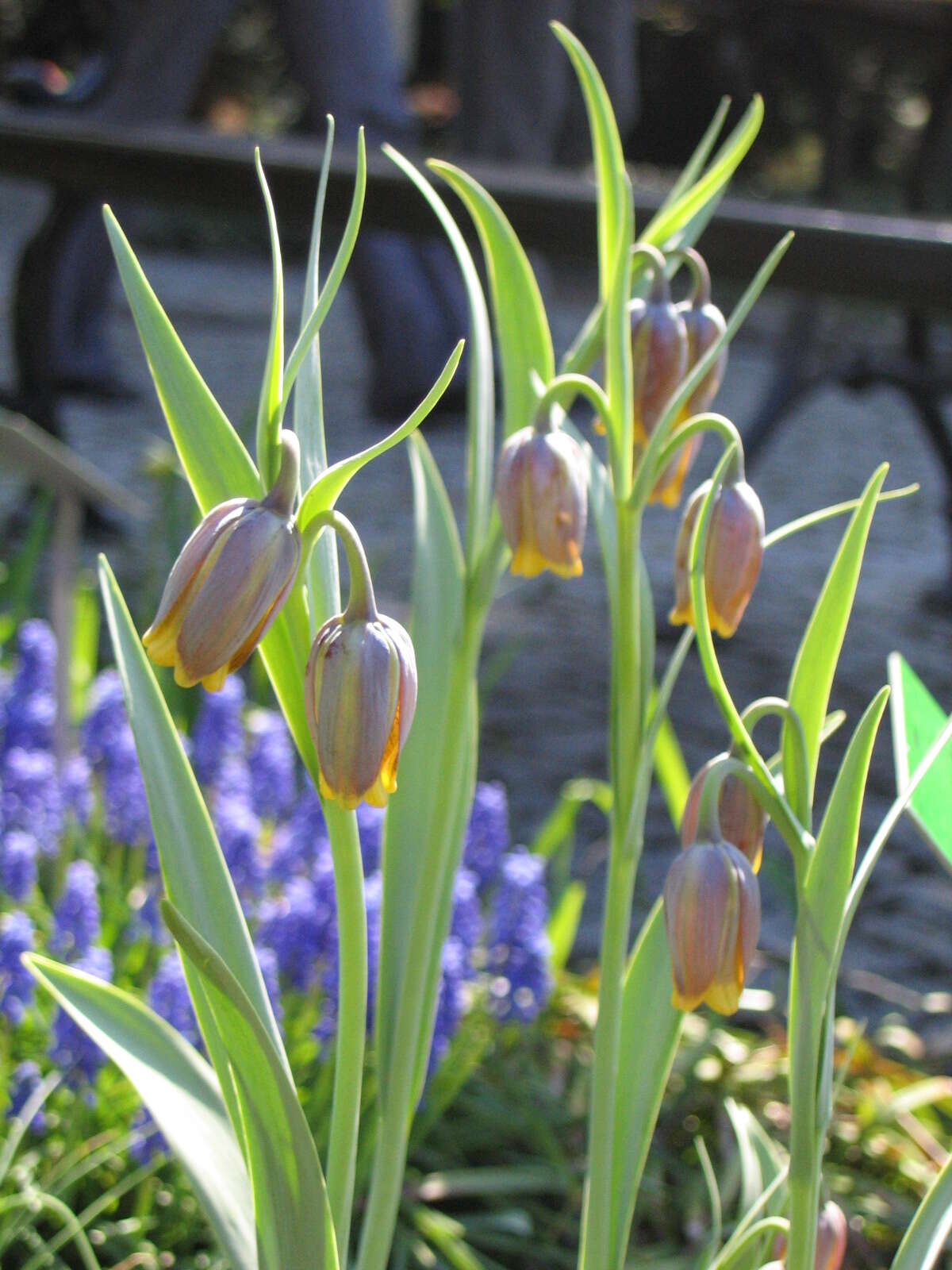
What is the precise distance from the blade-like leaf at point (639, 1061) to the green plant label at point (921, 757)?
0.14 m

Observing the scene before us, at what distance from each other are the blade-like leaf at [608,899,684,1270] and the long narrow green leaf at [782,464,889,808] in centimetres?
13

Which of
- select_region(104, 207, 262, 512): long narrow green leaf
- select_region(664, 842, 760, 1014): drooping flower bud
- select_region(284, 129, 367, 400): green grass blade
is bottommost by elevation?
select_region(664, 842, 760, 1014): drooping flower bud

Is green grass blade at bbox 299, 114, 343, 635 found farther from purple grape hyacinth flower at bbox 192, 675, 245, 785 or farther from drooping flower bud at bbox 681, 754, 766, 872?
purple grape hyacinth flower at bbox 192, 675, 245, 785

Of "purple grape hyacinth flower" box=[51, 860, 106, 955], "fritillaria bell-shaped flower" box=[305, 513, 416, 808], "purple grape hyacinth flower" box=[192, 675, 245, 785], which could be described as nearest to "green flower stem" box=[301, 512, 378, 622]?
"fritillaria bell-shaped flower" box=[305, 513, 416, 808]

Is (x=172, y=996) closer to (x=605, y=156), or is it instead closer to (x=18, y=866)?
(x=18, y=866)

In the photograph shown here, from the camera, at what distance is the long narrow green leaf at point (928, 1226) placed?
2.32ft

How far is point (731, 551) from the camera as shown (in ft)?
2.34

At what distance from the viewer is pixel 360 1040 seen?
26.7 inches

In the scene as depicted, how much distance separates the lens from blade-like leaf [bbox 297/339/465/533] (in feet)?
1.81

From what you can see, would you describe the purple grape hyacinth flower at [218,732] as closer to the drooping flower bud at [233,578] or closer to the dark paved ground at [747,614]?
the dark paved ground at [747,614]

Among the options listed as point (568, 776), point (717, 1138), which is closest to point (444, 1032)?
point (717, 1138)

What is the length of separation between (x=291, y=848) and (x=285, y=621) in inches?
30.7

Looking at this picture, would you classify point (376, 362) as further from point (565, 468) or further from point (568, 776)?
point (565, 468)

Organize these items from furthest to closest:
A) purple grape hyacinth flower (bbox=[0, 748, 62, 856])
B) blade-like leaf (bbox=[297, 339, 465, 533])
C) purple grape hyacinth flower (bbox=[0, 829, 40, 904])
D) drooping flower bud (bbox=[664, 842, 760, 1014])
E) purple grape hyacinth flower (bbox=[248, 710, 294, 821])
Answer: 1. purple grape hyacinth flower (bbox=[248, 710, 294, 821])
2. purple grape hyacinth flower (bbox=[0, 748, 62, 856])
3. purple grape hyacinth flower (bbox=[0, 829, 40, 904])
4. drooping flower bud (bbox=[664, 842, 760, 1014])
5. blade-like leaf (bbox=[297, 339, 465, 533])
